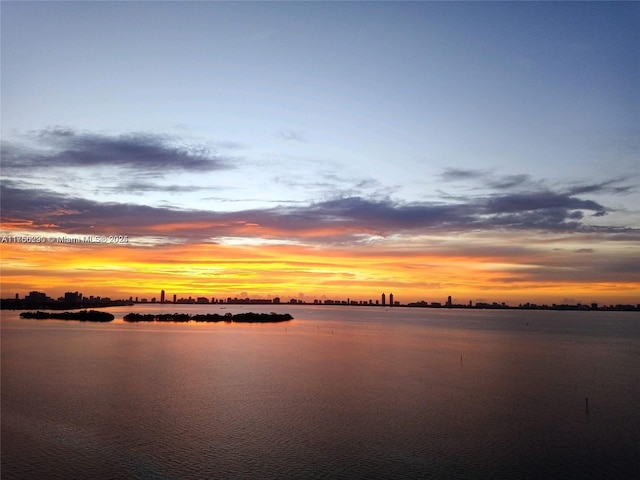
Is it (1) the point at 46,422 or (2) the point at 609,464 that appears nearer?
(2) the point at 609,464

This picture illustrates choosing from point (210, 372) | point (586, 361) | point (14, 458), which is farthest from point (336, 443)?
point (586, 361)

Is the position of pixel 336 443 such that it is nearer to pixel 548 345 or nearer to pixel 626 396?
pixel 626 396

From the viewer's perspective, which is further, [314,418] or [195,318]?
[195,318]

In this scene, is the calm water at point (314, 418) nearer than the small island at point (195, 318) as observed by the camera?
Yes

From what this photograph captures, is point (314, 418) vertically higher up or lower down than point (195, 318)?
lower down

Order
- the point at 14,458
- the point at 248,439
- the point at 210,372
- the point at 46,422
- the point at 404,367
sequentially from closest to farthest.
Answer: the point at 14,458 → the point at 248,439 → the point at 46,422 → the point at 210,372 → the point at 404,367

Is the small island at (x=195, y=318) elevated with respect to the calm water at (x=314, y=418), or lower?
elevated

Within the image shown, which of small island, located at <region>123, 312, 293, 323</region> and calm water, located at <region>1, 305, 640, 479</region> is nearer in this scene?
calm water, located at <region>1, 305, 640, 479</region>

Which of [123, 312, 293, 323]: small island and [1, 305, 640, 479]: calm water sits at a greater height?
[123, 312, 293, 323]: small island
